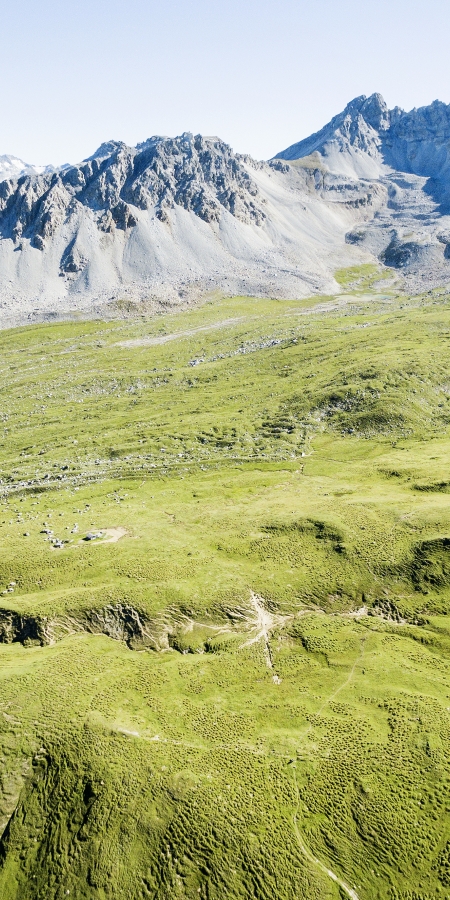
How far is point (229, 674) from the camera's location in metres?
48.1

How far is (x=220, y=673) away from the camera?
158 feet

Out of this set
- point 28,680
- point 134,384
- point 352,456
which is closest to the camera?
point 28,680

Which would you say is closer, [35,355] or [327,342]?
[327,342]

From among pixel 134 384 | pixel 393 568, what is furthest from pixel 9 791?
pixel 134 384

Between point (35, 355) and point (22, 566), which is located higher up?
point (35, 355)

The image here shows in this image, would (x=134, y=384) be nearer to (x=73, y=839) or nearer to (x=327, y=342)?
(x=327, y=342)

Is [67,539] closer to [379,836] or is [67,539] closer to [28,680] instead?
[28,680]

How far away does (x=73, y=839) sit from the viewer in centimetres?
3453

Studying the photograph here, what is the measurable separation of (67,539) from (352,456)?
197 ft

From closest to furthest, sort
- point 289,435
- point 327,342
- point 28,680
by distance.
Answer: point 28,680, point 289,435, point 327,342

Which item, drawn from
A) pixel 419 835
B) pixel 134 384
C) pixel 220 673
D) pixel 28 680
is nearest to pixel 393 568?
pixel 220 673

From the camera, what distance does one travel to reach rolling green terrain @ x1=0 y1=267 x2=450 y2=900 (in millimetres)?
33656

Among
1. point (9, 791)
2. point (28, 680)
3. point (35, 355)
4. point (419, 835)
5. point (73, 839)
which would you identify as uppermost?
point (35, 355)

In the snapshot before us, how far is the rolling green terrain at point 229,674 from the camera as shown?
3366 cm
